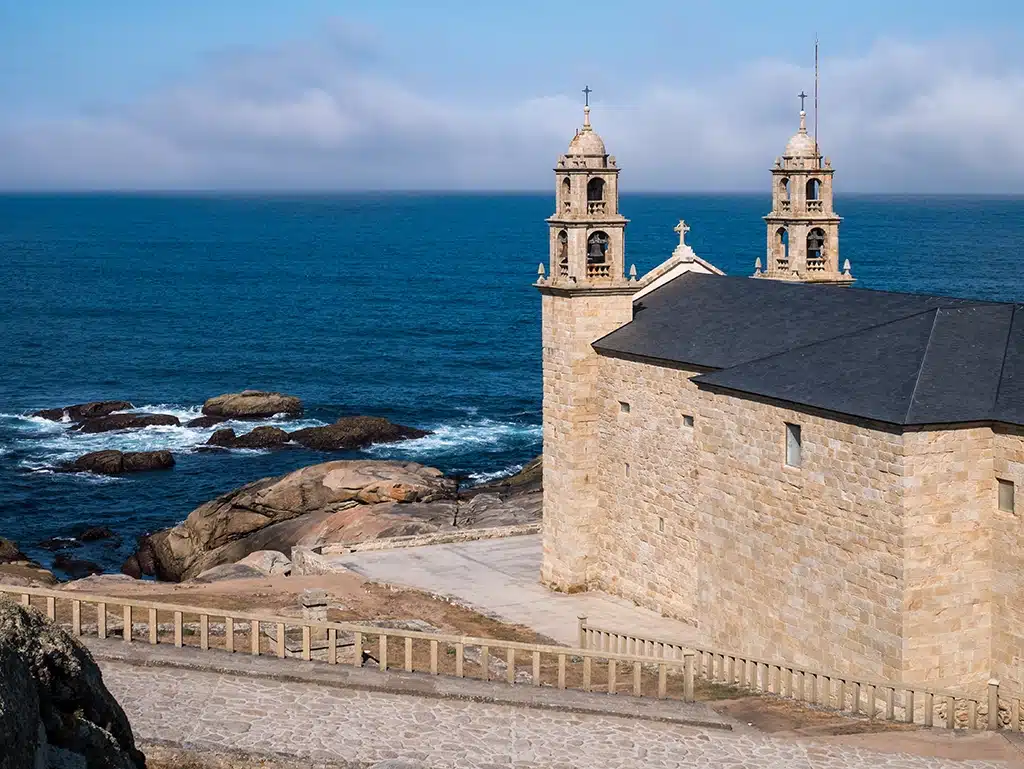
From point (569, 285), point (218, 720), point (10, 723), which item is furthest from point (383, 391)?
point (10, 723)

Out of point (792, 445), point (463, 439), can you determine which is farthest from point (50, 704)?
point (463, 439)

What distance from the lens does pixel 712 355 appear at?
30.4m

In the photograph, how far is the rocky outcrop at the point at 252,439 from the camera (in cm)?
6562

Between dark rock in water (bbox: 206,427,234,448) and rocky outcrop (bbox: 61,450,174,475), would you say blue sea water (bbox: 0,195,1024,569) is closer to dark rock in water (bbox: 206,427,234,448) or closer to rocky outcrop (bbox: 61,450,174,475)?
rocky outcrop (bbox: 61,450,174,475)

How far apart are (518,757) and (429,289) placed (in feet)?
403

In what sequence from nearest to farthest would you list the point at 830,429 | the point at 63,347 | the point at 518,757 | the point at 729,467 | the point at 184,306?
the point at 518,757 → the point at 830,429 → the point at 729,467 → the point at 63,347 → the point at 184,306

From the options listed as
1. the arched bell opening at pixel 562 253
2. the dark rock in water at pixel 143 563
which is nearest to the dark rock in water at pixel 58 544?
the dark rock in water at pixel 143 563

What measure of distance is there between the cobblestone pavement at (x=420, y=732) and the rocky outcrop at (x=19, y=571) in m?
11.3

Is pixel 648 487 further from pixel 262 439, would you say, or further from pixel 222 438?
pixel 222 438

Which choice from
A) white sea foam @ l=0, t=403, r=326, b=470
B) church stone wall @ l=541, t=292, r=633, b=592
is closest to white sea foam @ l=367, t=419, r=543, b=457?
white sea foam @ l=0, t=403, r=326, b=470

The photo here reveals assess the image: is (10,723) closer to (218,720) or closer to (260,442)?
(218,720)

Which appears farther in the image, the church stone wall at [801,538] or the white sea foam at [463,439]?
the white sea foam at [463,439]

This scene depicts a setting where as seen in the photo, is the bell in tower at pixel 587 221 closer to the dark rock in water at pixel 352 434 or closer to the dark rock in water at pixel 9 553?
the dark rock in water at pixel 9 553

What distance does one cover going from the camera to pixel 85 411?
7238 cm
